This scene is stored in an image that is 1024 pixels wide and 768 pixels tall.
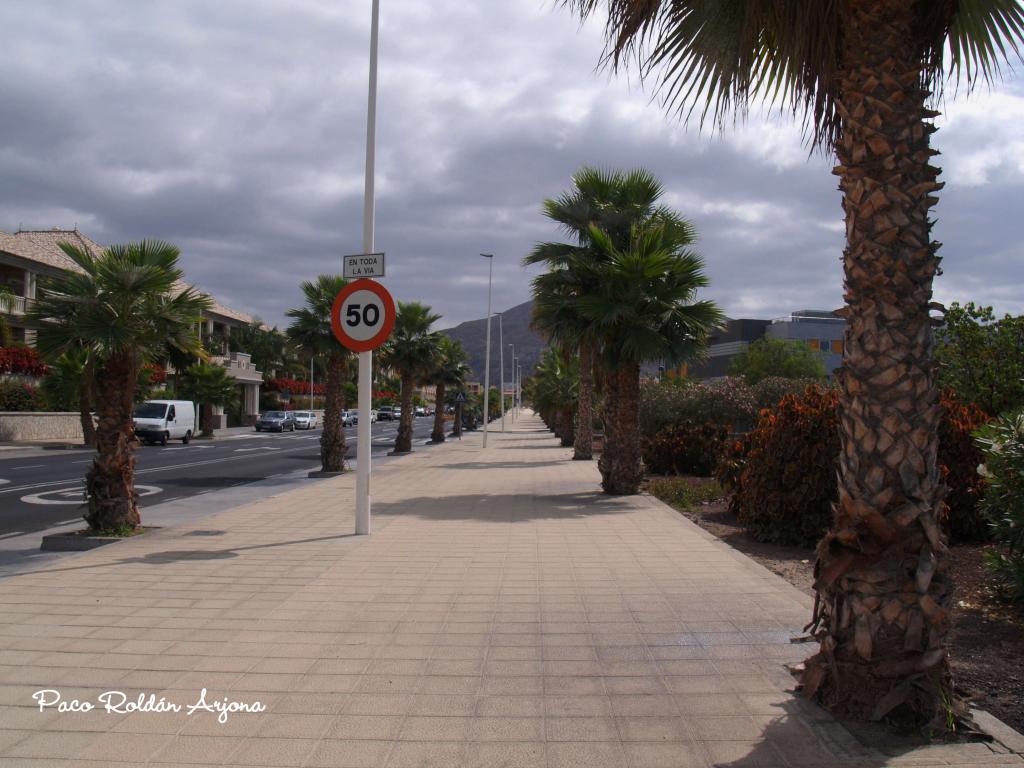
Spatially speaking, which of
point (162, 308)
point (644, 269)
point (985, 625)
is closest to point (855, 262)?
point (985, 625)

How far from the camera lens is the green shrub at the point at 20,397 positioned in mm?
38719

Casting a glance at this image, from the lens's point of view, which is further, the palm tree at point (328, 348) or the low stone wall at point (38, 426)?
the low stone wall at point (38, 426)

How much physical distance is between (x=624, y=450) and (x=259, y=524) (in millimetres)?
7368

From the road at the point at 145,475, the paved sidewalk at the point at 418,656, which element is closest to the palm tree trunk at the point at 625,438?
the paved sidewalk at the point at 418,656

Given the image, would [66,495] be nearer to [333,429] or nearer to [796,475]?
[333,429]

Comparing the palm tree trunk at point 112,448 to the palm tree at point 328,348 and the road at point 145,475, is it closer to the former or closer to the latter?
the road at point 145,475

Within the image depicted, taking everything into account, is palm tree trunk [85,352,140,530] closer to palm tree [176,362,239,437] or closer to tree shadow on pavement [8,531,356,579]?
tree shadow on pavement [8,531,356,579]

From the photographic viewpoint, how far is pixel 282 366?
8906 centimetres

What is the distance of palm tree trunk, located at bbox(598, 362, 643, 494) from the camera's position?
52.2 feet

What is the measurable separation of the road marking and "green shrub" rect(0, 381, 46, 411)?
25.5m

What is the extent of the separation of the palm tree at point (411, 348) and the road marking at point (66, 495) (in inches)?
622

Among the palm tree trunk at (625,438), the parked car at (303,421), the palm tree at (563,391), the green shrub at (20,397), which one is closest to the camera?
the palm tree trunk at (625,438)

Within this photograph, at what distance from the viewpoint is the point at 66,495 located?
16047mm

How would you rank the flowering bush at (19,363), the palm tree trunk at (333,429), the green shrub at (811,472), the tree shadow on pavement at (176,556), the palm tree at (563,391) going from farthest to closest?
1. the palm tree at (563,391)
2. the flowering bush at (19,363)
3. the palm tree trunk at (333,429)
4. the green shrub at (811,472)
5. the tree shadow on pavement at (176,556)
